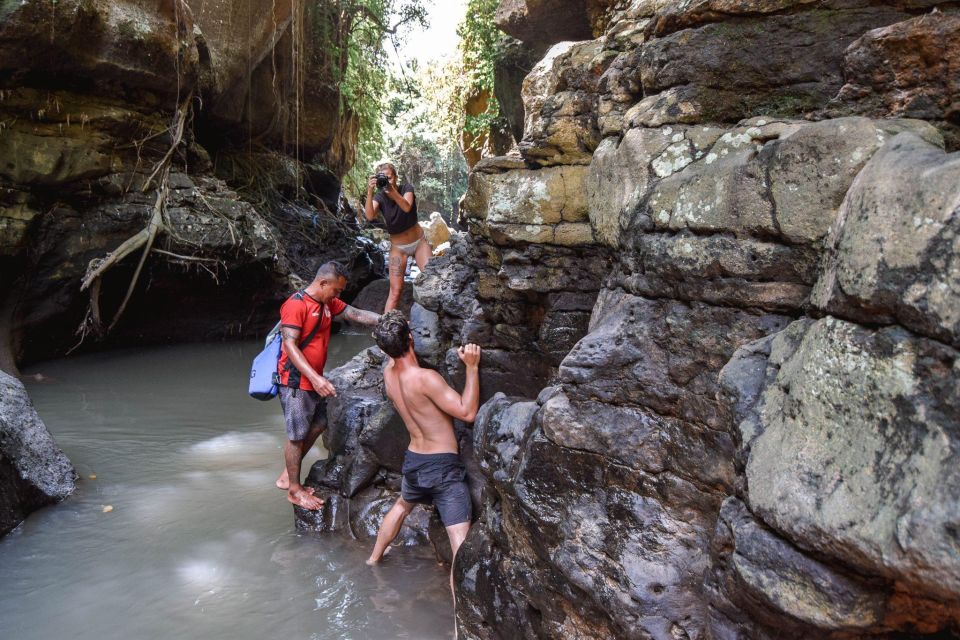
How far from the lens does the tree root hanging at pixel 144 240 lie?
7.47 m

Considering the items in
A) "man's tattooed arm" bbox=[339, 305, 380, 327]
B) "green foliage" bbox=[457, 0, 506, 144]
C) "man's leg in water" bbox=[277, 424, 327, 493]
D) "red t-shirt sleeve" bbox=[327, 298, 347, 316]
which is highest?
"green foliage" bbox=[457, 0, 506, 144]

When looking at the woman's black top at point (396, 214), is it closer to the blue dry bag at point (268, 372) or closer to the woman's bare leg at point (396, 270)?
the woman's bare leg at point (396, 270)

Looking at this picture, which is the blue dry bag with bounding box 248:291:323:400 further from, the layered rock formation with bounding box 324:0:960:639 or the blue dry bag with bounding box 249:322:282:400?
the layered rock formation with bounding box 324:0:960:639

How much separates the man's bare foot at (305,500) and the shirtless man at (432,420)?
1.02 m

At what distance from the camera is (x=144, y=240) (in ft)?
26.2

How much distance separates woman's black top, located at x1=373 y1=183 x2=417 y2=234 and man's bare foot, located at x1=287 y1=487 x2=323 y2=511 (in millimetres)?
2439

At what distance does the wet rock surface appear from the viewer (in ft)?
14.3

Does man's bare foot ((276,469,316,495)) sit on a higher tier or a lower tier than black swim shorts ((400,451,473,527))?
lower

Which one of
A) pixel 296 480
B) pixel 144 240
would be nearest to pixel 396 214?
pixel 296 480

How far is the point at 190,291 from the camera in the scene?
984 cm

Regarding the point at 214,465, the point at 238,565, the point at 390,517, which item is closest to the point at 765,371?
the point at 390,517

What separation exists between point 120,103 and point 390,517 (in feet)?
22.3

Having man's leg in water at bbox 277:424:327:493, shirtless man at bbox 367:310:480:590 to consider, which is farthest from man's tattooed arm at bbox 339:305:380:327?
shirtless man at bbox 367:310:480:590

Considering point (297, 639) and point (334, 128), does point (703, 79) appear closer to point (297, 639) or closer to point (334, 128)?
point (297, 639)
